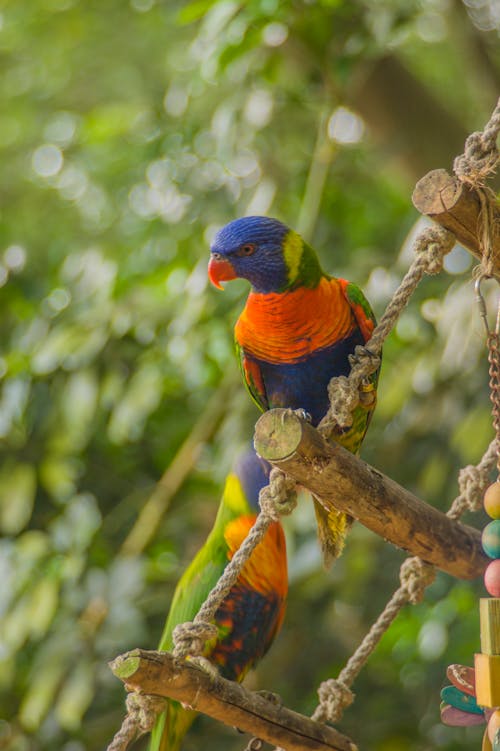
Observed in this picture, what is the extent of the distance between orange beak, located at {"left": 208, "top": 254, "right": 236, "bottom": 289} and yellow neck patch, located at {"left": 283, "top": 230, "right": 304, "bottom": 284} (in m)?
0.11

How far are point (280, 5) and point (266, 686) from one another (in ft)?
6.85

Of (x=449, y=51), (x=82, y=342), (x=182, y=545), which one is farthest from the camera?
(x=449, y=51)

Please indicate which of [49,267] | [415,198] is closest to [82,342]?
[49,267]

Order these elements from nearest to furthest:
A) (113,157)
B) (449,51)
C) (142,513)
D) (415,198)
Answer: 1. (415,198)
2. (142,513)
3. (113,157)
4. (449,51)

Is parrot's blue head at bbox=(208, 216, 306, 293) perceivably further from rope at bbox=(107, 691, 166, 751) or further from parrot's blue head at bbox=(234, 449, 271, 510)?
rope at bbox=(107, 691, 166, 751)

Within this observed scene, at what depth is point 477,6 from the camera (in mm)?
3430

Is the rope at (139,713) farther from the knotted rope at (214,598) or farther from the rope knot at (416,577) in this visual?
the rope knot at (416,577)

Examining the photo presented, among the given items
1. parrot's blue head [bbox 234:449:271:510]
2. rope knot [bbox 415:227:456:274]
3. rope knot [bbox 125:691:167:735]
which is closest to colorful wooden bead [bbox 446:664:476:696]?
rope knot [bbox 125:691:167:735]

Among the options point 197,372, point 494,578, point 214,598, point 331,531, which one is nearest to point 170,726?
point 331,531

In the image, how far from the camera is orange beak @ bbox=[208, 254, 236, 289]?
1.56 metres

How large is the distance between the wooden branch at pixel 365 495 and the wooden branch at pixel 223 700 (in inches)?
11.7

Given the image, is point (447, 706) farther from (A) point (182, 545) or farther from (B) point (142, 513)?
(A) point (182, 545)

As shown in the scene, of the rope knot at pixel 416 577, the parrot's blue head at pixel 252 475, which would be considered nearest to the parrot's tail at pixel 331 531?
the rope knot at pixel 416 577

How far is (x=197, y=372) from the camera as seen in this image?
9.59ft
